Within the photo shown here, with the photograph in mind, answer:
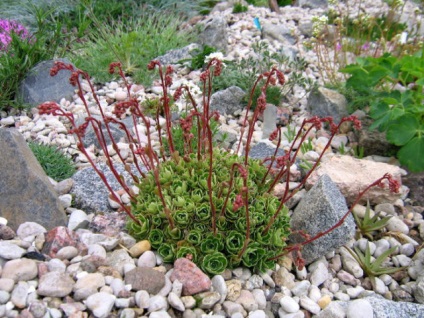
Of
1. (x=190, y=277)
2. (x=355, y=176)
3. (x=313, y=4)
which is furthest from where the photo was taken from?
(x=313, y=4)

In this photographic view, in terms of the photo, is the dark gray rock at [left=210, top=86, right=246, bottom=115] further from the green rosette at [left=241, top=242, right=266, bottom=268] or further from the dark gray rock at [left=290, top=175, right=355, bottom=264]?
the green rosette at [left=241, top=242, right=266, bottom=268]

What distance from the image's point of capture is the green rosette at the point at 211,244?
255 centimetres

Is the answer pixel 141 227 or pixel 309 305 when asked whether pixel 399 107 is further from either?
pixel 141 227

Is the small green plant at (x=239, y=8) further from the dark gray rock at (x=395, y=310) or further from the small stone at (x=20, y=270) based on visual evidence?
the small stone at (x=20, y=270)

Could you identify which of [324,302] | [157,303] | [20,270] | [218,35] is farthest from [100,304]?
[218,35]

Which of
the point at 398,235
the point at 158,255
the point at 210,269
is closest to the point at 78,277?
the point at 158,255

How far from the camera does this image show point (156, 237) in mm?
2660

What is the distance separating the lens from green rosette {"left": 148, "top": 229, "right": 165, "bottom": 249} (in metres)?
2.63

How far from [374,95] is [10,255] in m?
3.05

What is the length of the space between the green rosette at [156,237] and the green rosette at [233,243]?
14.5 inches

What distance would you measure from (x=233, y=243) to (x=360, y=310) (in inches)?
28.6

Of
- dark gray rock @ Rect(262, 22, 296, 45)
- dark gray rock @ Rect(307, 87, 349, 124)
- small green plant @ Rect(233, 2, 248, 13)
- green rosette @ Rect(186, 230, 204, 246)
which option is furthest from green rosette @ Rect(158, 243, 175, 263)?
small green plant @ Rect(233, 2, 248, 13)

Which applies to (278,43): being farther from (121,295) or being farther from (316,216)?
(121,295)

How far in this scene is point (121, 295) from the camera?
7.45ft
